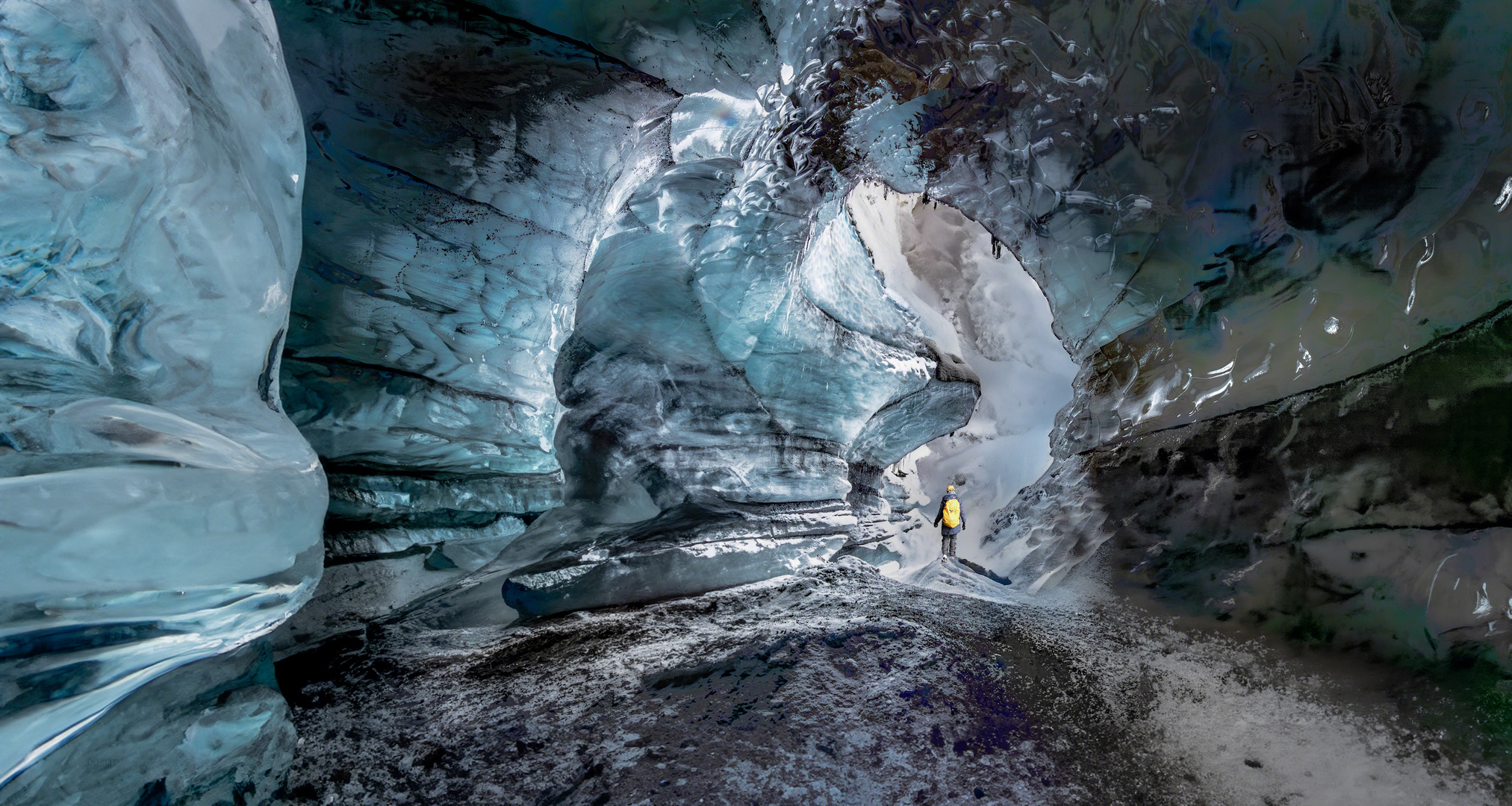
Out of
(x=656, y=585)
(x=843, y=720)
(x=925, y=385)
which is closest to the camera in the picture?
(x=843, y=720)

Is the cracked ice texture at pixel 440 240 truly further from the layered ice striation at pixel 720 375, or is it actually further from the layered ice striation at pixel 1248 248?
the layered ice striation at pixel 1248 248

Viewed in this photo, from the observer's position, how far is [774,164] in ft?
9.93

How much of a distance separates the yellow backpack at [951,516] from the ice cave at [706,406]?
152cm

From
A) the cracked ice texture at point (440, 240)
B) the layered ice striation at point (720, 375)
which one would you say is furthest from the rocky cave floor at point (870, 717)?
the cracked ice texture at point (440, 240)

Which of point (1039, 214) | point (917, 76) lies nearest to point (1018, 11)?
point (917, 76)

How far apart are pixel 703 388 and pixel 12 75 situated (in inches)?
106

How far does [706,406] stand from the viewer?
3615mm

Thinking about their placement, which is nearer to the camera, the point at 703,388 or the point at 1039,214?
the point at 1039,214

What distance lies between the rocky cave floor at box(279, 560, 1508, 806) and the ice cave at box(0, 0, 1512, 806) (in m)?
0.01

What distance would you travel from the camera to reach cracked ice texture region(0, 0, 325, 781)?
98cm

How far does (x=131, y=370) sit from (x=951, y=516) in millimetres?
4549

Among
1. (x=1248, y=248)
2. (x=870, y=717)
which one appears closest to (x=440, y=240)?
(x=870, y=717)

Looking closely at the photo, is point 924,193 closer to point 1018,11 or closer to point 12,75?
point 1018,11

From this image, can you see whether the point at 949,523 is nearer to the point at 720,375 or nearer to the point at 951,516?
the point at 951,516
